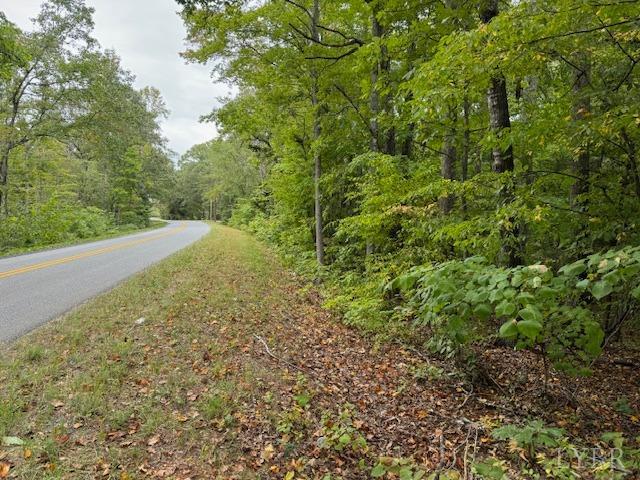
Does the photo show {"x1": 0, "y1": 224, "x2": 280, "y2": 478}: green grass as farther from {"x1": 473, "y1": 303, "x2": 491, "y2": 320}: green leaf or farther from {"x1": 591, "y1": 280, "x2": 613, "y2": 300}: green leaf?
{"x1": 591, "y1": 280, "x2": 613, "y2": 300}: green leaf

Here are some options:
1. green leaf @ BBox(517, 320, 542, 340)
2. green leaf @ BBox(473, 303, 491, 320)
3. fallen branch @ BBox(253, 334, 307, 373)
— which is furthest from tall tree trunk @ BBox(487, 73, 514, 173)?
fallen branch @ BBox(253, 334, 307, 373)

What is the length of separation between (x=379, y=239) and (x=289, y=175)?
6.15 m

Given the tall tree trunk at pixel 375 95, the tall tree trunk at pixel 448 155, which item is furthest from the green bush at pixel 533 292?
the tall tree trunk at pixel 375 95

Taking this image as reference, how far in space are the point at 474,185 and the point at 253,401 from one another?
13.0ft

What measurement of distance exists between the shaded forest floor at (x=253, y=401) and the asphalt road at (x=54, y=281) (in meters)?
0.70

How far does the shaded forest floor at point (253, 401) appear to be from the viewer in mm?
3225

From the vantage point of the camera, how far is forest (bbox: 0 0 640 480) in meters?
3.38

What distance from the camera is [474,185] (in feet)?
17.4

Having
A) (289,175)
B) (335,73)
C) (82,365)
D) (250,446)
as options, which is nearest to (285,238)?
(289,175)

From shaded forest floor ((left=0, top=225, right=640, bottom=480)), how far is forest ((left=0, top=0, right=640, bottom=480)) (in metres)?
0.08

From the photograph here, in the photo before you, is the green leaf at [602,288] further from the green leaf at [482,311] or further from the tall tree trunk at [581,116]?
the tall tree trunk at [581,116]

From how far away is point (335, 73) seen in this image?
963 cm

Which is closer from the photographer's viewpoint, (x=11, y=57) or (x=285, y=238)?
(x=11, y=57)

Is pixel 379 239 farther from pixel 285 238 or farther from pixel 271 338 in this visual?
pixel 285 238
